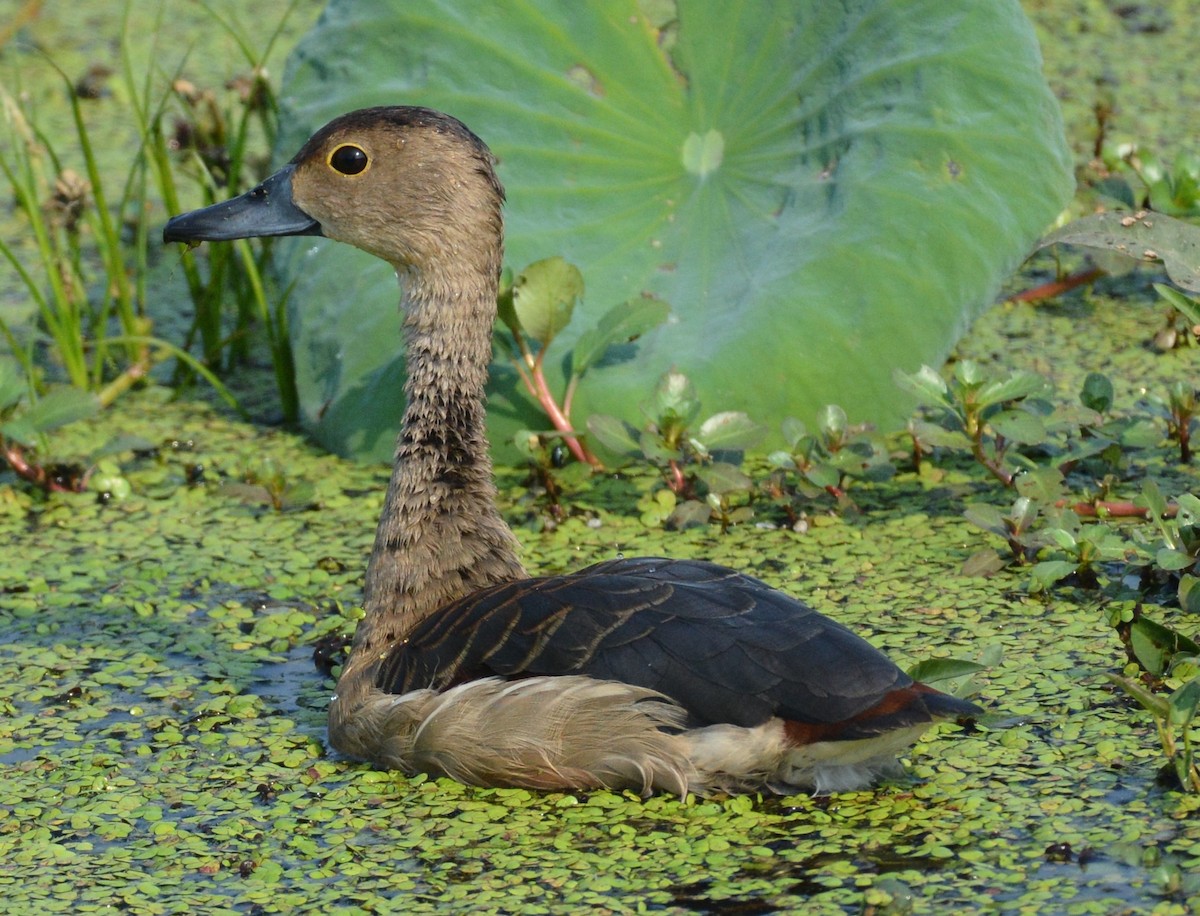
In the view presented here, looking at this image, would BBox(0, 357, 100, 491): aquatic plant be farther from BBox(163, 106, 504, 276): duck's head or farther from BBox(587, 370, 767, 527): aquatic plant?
BBox(587, 370, 767, 527): aquatic plant

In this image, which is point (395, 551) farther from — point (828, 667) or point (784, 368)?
point (784, 368)

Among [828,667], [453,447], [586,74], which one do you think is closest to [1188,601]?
[828,667]

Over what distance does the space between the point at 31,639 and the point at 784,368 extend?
86.4 inches

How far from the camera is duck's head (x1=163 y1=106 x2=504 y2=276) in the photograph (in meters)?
4.05

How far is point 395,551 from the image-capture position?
3.94m

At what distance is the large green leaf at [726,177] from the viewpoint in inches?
198

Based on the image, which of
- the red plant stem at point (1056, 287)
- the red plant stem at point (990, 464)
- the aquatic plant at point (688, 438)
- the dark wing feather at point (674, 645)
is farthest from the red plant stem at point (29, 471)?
the red plant stem at point (1056, 287)

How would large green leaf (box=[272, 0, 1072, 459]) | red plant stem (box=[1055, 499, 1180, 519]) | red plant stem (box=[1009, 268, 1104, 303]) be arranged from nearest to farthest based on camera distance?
red plant stem (box=[1055, 499, 1180, 519])
large green leaf (box=[272, 0, 1072, 459])
red plant stem (box=[1009, 268, 1104, 303])

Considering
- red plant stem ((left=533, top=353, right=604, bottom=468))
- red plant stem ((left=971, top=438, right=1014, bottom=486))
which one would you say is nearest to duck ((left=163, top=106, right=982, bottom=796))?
red plant stem ((left=533, top=353, right=604, bottom=468))

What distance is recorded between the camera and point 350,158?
13.6 ft

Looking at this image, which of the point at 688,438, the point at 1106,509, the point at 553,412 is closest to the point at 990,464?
the point at 1106,509

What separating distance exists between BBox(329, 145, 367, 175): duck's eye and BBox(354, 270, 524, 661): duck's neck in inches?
11.8

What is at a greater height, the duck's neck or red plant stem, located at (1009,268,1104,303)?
red plant stem, located at (1009,268,1104,303)

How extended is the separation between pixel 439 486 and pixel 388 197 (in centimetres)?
71
